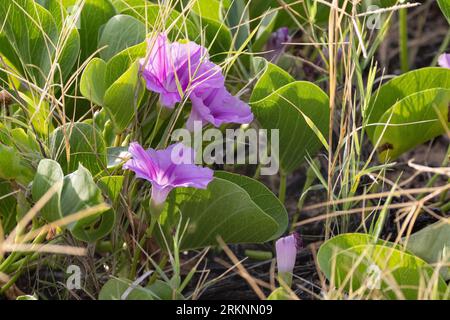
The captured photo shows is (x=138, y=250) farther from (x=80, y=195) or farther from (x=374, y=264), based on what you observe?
(x=374, y=264)

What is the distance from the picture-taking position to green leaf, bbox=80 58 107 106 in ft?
4.09

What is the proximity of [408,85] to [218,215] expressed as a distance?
0.36 metres

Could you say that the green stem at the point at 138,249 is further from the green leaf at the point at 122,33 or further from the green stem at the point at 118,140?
the green leaf at the point at 122,33

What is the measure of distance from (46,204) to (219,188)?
0.79 feet

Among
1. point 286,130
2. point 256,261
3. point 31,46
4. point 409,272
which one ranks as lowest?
point 256,261

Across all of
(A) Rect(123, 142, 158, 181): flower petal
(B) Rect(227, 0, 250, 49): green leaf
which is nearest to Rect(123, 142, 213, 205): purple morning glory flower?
(A) Rect(123, 142, 158, 181): flower petal

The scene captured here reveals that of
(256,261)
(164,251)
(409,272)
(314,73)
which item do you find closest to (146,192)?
(164,251)

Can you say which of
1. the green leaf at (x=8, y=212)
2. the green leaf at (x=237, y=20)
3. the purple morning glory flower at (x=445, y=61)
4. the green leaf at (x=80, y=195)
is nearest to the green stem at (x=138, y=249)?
the green leaf at (x=80, y=195)

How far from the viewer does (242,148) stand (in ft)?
5.42

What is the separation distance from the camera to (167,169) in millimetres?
1201

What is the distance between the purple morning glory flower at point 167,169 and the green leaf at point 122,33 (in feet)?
0.84

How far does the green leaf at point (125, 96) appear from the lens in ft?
4.03

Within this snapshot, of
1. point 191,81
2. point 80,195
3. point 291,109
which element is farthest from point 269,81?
point 80,195
